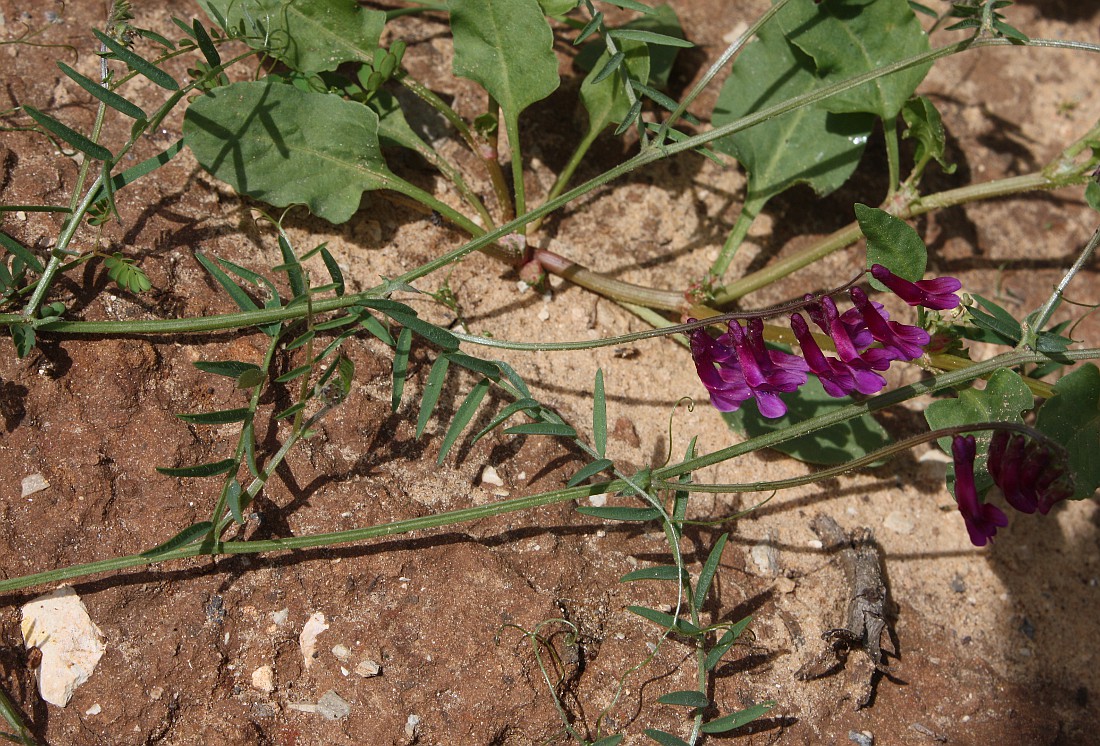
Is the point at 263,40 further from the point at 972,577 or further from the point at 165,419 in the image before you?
the point at 972,577

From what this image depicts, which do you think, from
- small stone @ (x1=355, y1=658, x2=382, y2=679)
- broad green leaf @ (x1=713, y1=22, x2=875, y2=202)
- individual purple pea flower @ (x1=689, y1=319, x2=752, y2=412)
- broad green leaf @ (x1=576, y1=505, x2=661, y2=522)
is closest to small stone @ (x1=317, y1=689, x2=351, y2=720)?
small stone @ (x1=355, y1=658, x2=382, y2=679)

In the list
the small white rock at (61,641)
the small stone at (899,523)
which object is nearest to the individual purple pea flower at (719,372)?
the small stone at (899,523)

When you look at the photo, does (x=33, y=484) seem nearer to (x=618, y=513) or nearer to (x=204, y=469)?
(x=204, y=469)

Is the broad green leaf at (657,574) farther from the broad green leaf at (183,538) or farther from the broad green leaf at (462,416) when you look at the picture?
the broad green leaf at (183,538)

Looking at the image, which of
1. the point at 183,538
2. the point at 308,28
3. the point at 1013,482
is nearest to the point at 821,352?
the point at 1013,482

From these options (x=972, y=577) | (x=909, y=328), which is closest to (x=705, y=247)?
(x=909, y=328)

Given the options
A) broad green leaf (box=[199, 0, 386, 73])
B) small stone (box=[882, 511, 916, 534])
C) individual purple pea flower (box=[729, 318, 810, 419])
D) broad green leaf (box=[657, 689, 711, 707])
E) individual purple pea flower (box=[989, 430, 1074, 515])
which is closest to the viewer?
individual purple pea flower (box=[989, 430, 1074, 515])

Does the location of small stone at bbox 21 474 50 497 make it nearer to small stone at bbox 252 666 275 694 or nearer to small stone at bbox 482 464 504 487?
small stone at bbox 252 666 275 694
